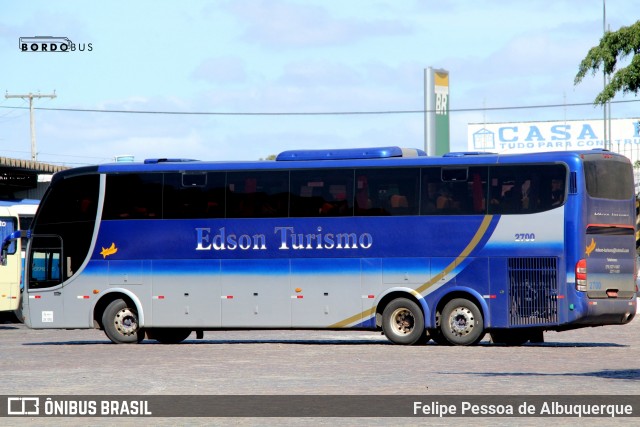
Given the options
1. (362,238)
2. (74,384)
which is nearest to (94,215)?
(362,238)

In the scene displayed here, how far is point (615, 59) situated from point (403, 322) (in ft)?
33.1

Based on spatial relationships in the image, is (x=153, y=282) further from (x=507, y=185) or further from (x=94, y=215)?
(x=507, y=185)

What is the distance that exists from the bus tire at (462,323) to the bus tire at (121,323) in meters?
6.46

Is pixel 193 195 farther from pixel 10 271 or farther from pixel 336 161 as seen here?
pixel 10 271

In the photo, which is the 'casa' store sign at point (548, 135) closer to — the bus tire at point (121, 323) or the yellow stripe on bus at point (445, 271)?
the bus tire at point (121, 323)

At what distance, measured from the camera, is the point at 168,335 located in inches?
1161

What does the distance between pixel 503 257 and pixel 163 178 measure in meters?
7.13

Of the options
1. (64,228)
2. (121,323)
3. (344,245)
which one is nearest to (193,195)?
(64,228)

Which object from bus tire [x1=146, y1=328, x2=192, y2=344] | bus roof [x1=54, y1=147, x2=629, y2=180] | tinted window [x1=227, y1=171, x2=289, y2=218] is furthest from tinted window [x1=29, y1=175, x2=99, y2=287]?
tinted window [x1=227, y1=171, x2=289, y2=218]

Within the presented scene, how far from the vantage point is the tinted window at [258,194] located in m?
27.2

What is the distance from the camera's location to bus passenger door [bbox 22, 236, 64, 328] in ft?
93.0

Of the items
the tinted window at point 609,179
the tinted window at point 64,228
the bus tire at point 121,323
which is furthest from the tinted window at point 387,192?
the tinted window at point 64,228

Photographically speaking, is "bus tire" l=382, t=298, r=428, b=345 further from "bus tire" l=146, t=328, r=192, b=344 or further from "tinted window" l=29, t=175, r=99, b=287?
"tinted window" l=29, t=175, r=99, b=287

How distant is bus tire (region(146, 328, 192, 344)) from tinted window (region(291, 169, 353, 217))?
4.18 metres
